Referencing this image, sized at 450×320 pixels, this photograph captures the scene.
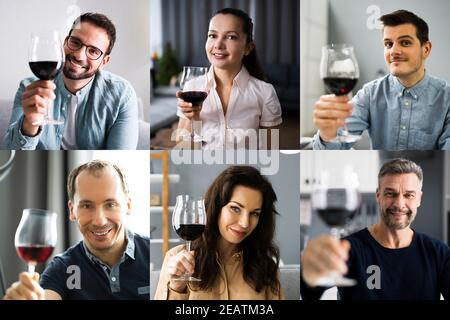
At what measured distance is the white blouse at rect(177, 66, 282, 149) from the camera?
10.9 ft

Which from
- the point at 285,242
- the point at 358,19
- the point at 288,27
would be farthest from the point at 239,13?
the point at 285,242

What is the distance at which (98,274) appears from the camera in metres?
3.39

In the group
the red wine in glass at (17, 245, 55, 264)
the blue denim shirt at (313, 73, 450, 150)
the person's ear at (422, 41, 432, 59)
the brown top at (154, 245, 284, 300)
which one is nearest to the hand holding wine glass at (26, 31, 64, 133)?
the red wine in glass at (17, 245, 55, 264)

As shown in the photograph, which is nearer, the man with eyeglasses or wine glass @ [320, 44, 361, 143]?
wine glass @ [320, 44, 361, 143]

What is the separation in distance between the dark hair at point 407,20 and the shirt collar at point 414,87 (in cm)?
16

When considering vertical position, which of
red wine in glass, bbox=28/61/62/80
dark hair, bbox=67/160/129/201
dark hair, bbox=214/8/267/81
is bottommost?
dark hair, bbox=67/160/129/201

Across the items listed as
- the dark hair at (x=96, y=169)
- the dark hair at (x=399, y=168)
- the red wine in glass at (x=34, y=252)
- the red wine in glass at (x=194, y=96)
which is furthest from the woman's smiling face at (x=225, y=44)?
the red wine in glass at (x=34, y=252)

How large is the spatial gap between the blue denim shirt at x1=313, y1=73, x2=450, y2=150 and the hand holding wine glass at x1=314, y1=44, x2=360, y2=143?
10cm

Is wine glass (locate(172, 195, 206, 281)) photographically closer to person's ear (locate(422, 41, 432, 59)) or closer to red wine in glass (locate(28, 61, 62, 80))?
red wine in glass (locate(28, 61, 62, 80))

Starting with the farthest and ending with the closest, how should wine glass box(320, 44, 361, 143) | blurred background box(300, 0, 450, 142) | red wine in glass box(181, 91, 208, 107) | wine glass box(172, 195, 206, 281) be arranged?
1. blurred background box(300, 0, 450, 142)
2. red wine in glass box(181, 91, 208, 107)
3. wine glass box(172, 195, 206, 281)
4. wine glass box(320, 44, 361, 143)

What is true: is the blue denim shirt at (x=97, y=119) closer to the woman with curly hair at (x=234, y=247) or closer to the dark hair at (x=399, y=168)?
the woman with curly hair at (x=234, y=247)

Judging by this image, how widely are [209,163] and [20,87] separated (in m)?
0.89

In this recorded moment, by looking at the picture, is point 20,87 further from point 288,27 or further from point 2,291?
point 288,27
